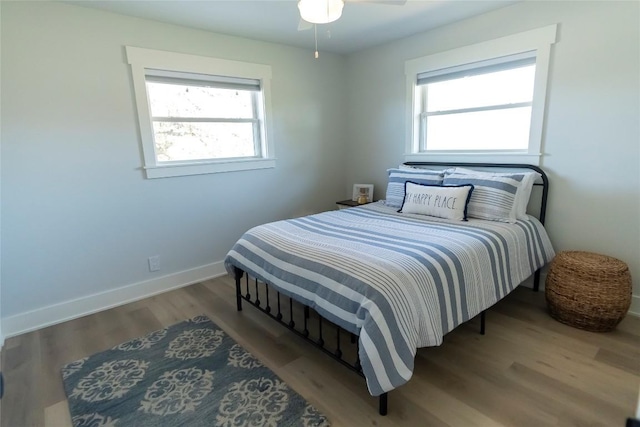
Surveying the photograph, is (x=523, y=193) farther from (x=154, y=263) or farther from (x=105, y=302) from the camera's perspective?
(x=105, y=302)

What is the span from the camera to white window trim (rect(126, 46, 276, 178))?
2.80 meters

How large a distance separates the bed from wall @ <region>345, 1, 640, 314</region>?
198 mm

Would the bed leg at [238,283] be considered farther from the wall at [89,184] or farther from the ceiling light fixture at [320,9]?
the ceiling light fixture at [320,9]

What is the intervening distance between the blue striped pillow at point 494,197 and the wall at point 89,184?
7.09 ft

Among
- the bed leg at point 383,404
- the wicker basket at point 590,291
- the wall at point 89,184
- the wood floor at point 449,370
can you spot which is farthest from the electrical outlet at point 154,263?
the wicker basket at point 590,291

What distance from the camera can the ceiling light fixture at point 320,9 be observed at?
5.85 ft

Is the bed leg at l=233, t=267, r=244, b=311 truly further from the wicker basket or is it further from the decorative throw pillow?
the wicker basket

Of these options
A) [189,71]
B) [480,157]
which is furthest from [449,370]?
[189,71]

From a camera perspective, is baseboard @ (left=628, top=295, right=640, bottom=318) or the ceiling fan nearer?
the ceiling fan

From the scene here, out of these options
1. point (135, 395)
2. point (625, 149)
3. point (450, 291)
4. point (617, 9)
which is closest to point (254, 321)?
point (135, 395)

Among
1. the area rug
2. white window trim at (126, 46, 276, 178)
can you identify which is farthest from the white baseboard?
white window trim at (126, 46, 276, 178)

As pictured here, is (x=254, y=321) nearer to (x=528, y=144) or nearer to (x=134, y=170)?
(x=134, y=170)

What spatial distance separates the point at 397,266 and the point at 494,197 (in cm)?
135

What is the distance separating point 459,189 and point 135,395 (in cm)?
258
